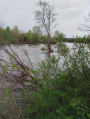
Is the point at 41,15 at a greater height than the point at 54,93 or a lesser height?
greater

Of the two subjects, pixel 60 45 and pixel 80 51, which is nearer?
pixel 80 51

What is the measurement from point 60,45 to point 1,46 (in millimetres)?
2536

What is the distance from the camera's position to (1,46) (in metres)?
4.05

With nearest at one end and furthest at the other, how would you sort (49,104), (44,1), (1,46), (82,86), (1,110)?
1. (82,86)
2. (49,104)
3. (1,110)
4. (1,46)
5. (44,1)

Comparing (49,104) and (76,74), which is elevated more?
(76,74)

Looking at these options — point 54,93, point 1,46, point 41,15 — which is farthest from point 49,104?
point 41,15

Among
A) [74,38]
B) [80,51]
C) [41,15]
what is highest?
[41,15]

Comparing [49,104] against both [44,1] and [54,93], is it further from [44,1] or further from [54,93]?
[44,1]

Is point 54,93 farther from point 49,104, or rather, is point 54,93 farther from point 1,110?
point 1,110

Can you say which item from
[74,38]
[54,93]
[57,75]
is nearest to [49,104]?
[54,93]

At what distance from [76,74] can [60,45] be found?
0.81m

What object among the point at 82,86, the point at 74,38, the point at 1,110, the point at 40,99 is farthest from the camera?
the point at 1,110

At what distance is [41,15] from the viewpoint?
22438mm

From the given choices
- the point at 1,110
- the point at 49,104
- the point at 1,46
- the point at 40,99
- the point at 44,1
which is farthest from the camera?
the point at 44,1
